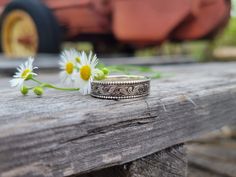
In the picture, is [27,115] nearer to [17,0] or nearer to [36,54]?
[36,54]

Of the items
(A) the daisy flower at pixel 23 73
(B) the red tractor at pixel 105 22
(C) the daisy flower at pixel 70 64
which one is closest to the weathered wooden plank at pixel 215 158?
(B) the red tractor at pixel 105 22

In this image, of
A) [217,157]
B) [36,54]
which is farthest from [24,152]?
Result: [36,54]

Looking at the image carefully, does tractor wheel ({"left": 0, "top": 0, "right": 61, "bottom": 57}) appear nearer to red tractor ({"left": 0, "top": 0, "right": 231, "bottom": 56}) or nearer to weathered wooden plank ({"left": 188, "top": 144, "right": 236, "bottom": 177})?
red tractor ({"left": 0, "top": 0, "right": 231, "bottom": 56})

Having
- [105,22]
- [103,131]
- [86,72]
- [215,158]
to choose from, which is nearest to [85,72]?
[86,72]

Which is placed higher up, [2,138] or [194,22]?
[194,22]

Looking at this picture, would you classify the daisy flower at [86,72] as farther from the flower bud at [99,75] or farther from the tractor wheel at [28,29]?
the tractor wheel at [28,29]

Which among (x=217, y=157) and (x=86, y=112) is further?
(x=217, y=157)

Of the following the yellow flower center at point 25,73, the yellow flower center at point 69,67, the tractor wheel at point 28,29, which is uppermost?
the tractor wheel at point 28,29

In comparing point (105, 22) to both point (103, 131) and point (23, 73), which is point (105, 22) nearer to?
point (23, 73)
